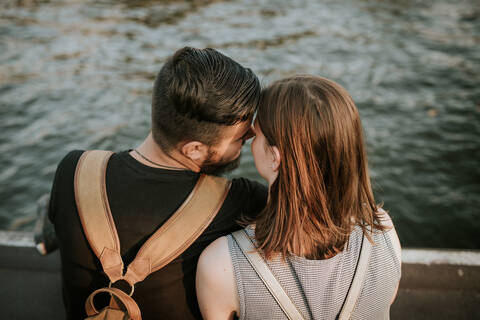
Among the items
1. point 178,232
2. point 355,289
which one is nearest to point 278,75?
point 178,232

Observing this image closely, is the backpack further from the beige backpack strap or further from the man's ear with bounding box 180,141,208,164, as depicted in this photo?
the man's ear with bounding box 180,141,208,164

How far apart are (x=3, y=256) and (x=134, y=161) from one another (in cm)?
197

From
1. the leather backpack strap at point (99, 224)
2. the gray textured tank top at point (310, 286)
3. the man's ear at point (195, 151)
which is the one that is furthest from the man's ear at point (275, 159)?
the leather backpack strap at point (99, 224)

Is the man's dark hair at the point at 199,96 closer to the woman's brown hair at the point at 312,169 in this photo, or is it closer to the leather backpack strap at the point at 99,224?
the woman's brown hair at the point at 312,169

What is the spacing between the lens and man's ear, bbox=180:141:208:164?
65.8 inches

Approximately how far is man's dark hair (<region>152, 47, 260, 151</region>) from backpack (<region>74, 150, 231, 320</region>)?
301mm

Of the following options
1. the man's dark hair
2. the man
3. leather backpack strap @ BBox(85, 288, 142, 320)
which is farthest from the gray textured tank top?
the man's dark hair

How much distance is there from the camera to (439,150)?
5559 millimetres

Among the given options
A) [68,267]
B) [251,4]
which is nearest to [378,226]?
[68,267]

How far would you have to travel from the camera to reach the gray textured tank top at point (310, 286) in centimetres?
129

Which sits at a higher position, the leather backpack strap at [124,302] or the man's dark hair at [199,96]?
the man's dark hair at [199,96]

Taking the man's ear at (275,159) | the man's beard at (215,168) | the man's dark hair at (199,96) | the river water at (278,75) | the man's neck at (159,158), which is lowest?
the river water at (278,75)

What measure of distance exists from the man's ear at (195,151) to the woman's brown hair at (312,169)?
1.37ft

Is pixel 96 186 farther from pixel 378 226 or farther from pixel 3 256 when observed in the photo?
pixel 3 256
